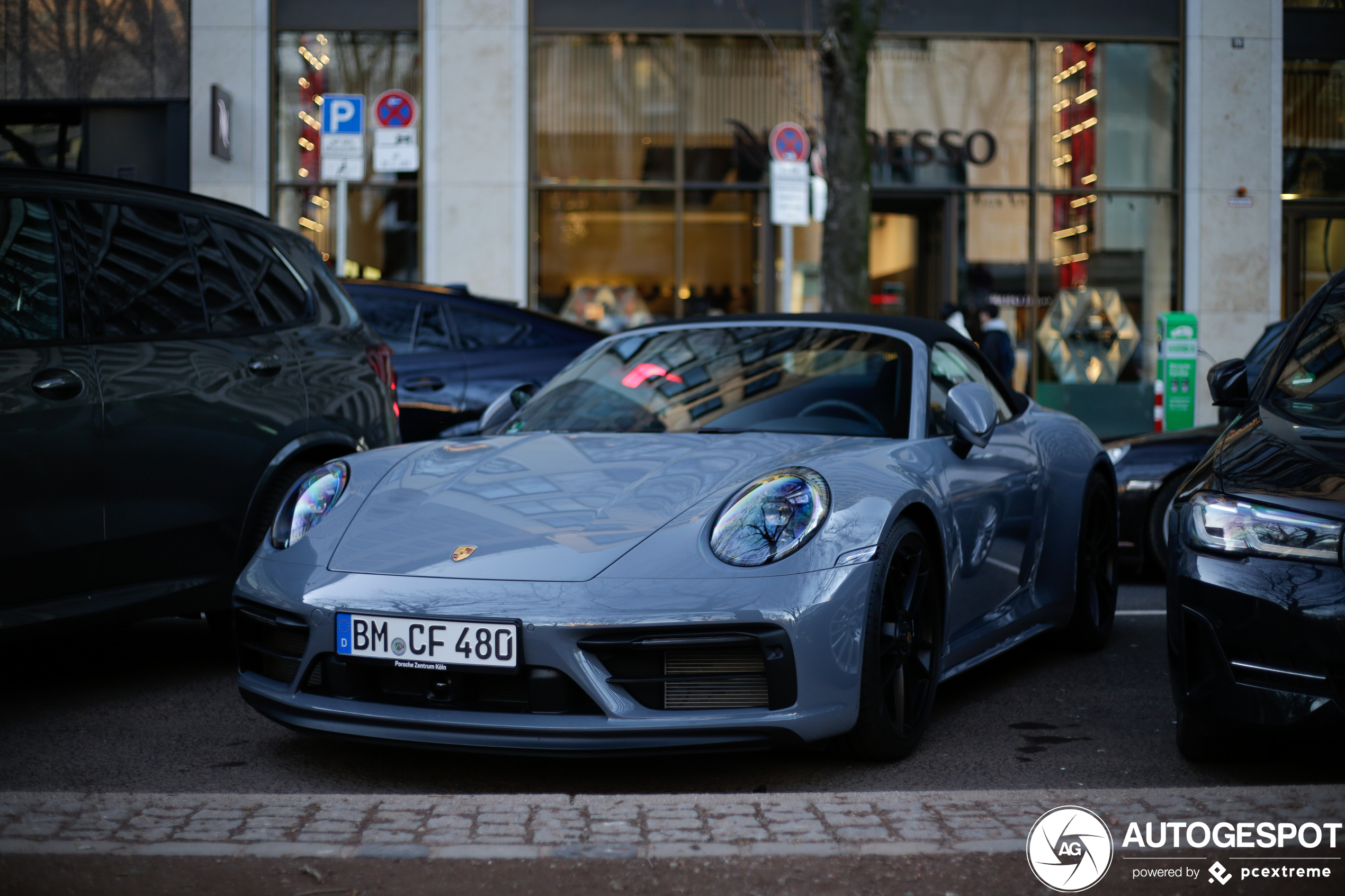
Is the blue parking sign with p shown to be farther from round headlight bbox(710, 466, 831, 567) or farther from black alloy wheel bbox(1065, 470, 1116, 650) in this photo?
round headlight bbox(710, 466, 831, 567)

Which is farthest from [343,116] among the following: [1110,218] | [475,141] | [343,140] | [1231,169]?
[1231,169]

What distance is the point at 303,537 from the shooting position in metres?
3.84

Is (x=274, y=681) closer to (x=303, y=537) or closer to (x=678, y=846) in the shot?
(x=303, y=537)

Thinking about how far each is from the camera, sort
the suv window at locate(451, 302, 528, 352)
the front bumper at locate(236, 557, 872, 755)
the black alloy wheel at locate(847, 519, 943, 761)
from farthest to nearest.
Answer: the suv window at locate(451, 302, 528, 352) < the black alloy wheel at locate(847, 519, 943, 761) < the front bumper at locate(236, 557, 872, 755)

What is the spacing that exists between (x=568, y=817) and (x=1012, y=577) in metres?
2.33

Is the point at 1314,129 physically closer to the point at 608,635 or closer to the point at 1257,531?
the point at 1257,531

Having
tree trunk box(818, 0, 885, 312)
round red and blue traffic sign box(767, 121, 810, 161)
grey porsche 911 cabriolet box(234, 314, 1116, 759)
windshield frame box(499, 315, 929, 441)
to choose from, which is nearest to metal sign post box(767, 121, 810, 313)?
round red and blue traffic sign box(767, 121, 810, 161)

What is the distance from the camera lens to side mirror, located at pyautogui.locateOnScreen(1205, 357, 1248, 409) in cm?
429

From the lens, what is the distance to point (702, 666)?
3.33 meters

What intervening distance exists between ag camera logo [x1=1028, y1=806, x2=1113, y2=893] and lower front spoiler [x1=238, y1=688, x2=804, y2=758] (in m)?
0.73

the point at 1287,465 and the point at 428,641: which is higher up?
the point at 1287,465

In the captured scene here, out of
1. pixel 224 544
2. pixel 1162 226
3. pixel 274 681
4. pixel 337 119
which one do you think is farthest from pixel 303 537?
pixel 1162 226

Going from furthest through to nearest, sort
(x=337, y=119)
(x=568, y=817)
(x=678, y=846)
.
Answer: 1. (x=337, y=119)
2. (x=568, y=817)
3. (x=678, y=846)

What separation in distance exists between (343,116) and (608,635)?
761 centimetres
